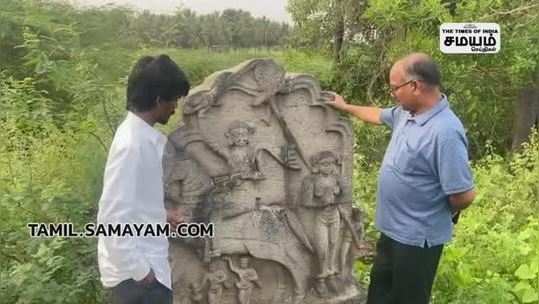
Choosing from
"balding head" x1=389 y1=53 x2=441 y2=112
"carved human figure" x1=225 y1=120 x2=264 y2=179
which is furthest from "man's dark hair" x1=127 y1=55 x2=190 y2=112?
"balding head" x1=389 y1=53 x2=441 y2=112

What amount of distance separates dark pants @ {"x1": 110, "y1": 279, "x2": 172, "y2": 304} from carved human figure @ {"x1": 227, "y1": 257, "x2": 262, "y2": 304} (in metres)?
0.82

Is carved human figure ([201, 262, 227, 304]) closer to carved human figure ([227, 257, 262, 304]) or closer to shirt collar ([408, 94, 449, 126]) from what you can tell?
carved human figure ([227, 257, 262, 304])

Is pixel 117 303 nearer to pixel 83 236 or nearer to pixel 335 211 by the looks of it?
pixel 83 236

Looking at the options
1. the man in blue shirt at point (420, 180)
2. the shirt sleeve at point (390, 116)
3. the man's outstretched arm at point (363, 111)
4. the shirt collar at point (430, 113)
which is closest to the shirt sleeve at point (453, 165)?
the man in blue shirt at point (420, 180)

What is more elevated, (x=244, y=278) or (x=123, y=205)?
(x=123, y=205)

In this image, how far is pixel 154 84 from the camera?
237cm

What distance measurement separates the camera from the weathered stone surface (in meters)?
3.01

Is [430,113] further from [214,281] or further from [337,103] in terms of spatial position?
[214,281]

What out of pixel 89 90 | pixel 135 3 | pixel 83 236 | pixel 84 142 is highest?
pixel 135 3

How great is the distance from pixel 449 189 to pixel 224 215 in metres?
0.92

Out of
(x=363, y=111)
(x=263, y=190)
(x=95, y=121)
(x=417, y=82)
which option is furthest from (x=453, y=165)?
(x=95, y=121)

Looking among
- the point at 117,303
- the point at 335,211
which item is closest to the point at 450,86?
the point at 335,211

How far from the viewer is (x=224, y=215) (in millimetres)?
3094

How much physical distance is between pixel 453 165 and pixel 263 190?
849 millimetres
